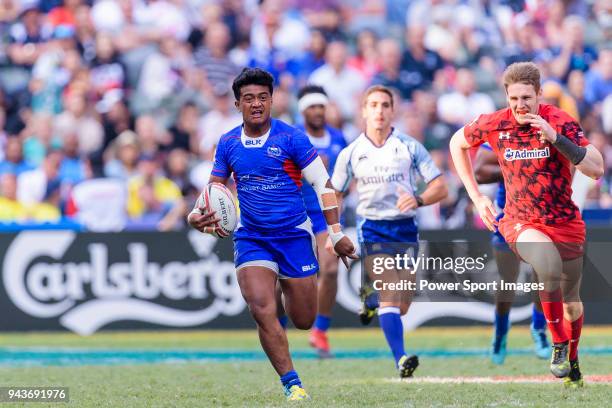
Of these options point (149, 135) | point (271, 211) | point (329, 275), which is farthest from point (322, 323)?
point (149, 135)

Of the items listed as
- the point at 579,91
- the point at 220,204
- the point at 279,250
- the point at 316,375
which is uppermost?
the point at 579,91

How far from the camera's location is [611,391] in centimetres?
822

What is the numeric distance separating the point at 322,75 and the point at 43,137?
4322 mm

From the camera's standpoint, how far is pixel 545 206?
8156mm

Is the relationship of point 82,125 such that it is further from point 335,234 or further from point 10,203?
point 335,234

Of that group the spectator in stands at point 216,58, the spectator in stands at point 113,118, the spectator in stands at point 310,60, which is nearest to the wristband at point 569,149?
the spectator in stands at point 310,60

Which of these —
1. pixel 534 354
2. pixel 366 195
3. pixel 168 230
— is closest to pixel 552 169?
pixel 366 195

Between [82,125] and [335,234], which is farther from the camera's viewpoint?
[82,125]

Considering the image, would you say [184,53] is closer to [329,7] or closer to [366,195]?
[329,7]

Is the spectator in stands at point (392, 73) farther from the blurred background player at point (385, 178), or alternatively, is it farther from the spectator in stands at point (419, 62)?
the blurred background player at point (385, 178)

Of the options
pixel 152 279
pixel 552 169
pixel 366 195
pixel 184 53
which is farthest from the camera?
pixel 184 53

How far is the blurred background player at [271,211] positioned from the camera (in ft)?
26.6

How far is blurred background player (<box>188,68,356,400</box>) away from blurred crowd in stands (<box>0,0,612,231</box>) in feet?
25.4

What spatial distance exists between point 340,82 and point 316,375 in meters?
8.21
